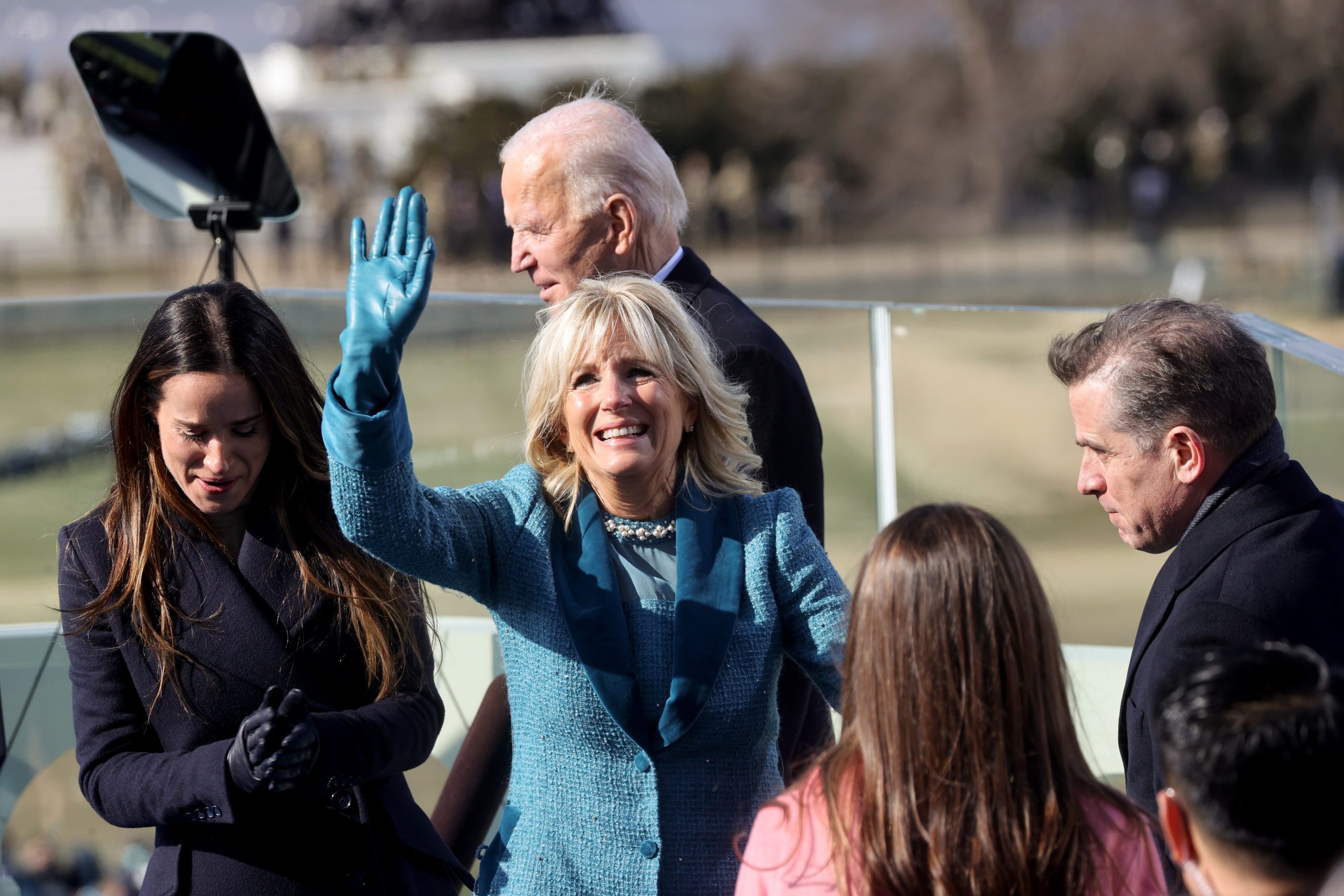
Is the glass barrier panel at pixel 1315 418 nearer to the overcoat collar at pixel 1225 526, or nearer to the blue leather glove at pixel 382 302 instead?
the overcoat collar at pixel 1225 526

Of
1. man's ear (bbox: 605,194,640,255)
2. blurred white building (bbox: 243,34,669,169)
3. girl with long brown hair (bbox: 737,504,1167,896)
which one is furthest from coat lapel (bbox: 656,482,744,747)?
blurred white building (bbox: 243,34,669,169)

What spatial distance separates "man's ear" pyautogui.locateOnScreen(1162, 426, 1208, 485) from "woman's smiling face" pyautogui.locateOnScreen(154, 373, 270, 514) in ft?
5.14

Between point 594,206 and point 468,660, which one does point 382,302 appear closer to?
point 594,206

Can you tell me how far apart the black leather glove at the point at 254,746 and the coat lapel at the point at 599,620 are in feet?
1.50

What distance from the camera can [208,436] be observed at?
97.6 inches

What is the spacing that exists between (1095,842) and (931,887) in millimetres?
221

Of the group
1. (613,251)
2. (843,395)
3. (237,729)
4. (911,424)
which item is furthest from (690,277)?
(911,424)

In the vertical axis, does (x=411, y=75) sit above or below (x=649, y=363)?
above

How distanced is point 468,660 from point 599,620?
2322 mm

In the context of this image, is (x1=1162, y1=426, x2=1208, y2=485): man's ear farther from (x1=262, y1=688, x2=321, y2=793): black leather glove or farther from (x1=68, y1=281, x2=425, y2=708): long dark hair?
(x1=262, y1=688, x2=321, y2=793): black leather glove

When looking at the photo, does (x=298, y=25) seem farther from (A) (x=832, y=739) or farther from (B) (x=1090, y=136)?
(A) (x=832, y=739)

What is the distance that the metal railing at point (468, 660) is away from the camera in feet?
12.9

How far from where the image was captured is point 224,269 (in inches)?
139

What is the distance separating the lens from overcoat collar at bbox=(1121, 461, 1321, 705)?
2.39 meters
